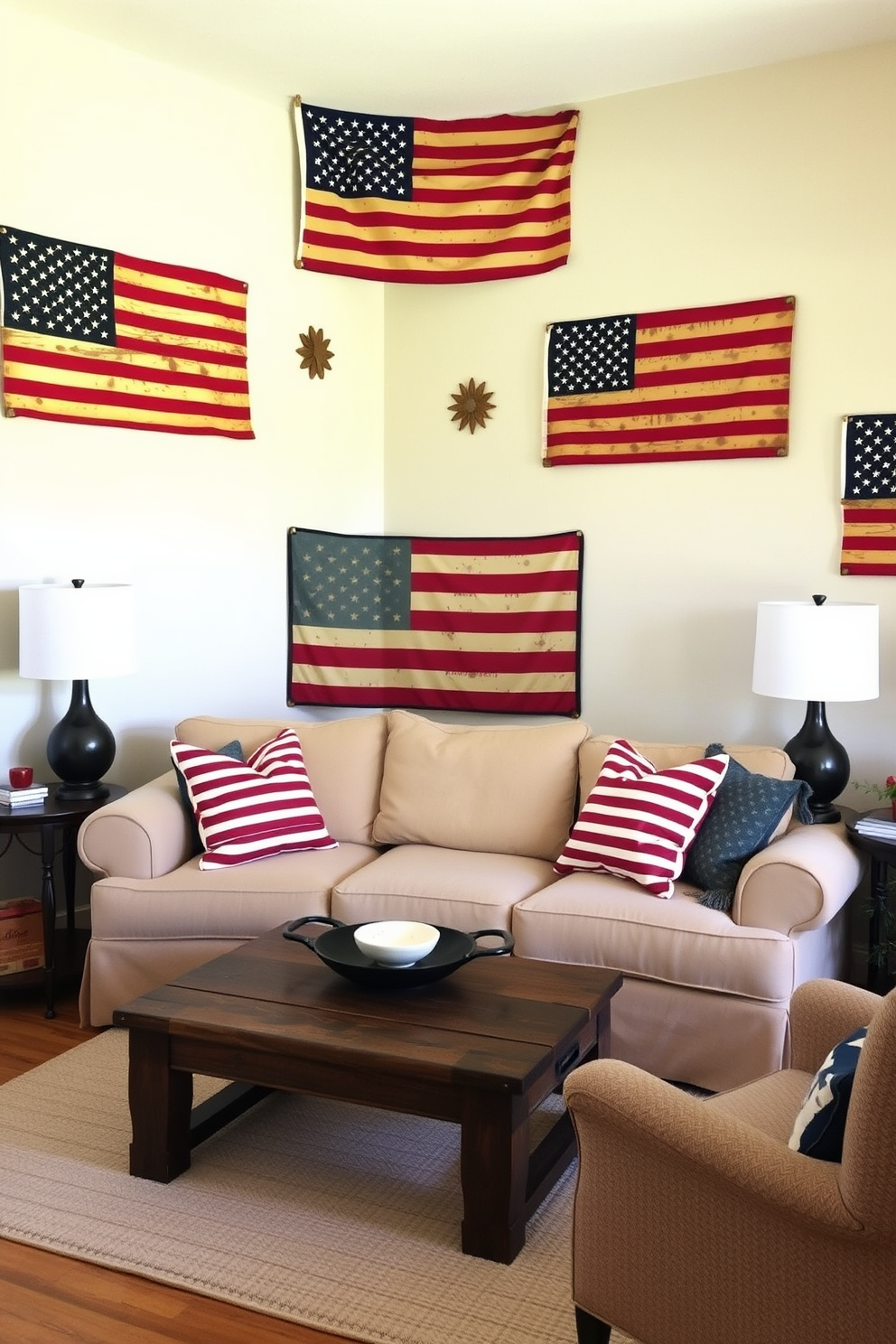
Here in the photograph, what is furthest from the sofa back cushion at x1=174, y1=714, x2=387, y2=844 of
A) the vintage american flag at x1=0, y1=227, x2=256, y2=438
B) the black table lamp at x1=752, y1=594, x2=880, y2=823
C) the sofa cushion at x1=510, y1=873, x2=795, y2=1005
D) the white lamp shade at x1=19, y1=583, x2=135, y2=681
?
the black table lamp at x1=752, y1=594, x2=880, y2=823

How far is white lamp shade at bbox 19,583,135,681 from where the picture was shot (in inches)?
147

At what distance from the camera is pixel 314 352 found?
4.83m

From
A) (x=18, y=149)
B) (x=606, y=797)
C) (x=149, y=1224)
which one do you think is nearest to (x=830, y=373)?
(x=606, y=797)

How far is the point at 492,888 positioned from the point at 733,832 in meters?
0.71

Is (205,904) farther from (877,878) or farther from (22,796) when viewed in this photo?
(877,878)

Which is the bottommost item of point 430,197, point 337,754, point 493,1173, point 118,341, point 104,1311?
point 104,1311

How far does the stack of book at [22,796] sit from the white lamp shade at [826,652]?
2383 millimetres

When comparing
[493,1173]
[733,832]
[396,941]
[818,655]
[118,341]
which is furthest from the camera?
[118,341]

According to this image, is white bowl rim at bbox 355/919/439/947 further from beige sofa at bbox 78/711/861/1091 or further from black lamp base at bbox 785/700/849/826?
black lamp base at bbox 785/700/849/826

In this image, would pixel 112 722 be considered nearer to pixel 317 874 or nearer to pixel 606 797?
pixel 317 874

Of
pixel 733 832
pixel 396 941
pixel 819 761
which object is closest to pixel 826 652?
pixel 819 761

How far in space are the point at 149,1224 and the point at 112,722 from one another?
7.18ft

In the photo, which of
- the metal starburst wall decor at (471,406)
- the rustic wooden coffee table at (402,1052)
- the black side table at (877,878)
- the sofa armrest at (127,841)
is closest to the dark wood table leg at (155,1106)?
the rustic wooden coffee table at (402,1052)

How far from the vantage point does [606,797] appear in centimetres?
354
